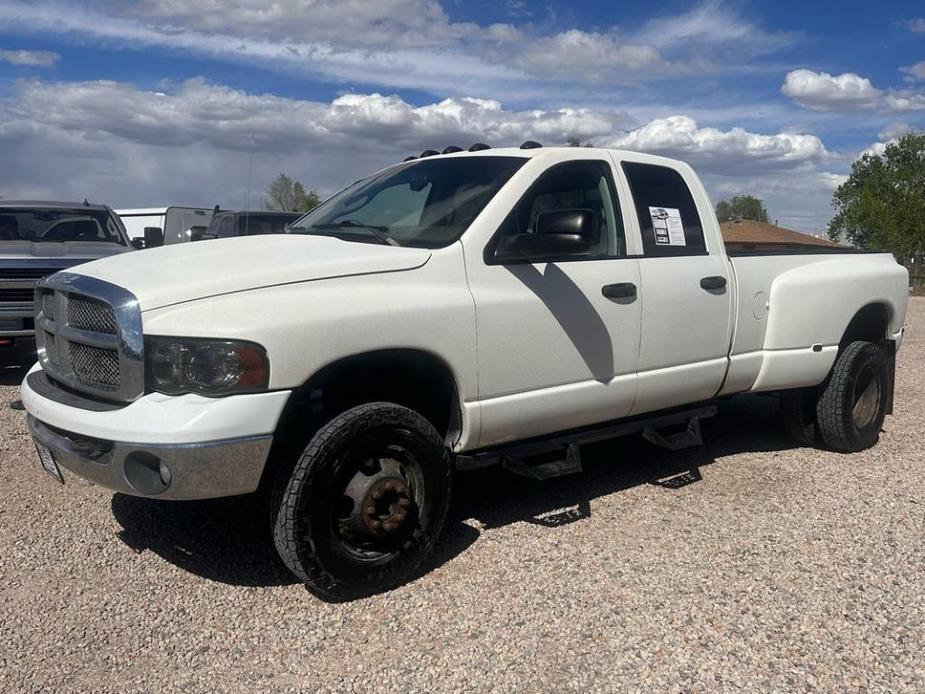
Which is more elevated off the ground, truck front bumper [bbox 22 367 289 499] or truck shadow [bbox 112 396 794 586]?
truck front bumper [bbox 22 367 289 499]

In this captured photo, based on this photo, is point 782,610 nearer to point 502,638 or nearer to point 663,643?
point 663,643

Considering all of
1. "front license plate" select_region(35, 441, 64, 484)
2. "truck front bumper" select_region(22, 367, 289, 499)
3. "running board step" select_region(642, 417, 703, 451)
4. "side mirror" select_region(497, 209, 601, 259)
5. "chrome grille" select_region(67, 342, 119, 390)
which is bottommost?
"running board step" select_region(642, 417, 703, 451)

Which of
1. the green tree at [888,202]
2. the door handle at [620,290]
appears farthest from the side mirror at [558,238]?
the green tree at [888,202]

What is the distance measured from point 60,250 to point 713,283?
689cm

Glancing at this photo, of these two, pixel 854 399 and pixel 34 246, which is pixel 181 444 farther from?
pixel 34 246

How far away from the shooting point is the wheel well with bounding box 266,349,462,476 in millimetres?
3547

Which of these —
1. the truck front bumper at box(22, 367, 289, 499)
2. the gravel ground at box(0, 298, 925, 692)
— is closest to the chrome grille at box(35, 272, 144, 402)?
the truck front bumper at box(22, 367, 289, 499)

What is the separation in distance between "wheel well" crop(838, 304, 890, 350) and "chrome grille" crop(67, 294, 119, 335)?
4712 millimetres

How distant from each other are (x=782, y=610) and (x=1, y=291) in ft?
24.0

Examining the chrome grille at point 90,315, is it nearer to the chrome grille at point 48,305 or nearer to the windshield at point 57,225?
the chrome grille at point 48,305

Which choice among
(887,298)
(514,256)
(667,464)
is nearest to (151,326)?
(514,256)

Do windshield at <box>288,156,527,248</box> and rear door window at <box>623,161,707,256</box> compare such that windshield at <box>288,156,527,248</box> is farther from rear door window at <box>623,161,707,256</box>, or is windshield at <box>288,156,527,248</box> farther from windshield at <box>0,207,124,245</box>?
windshield at <box>0,207,124,245</box>

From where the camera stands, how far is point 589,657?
319 centimetres

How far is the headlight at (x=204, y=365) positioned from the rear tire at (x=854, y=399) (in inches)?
164
